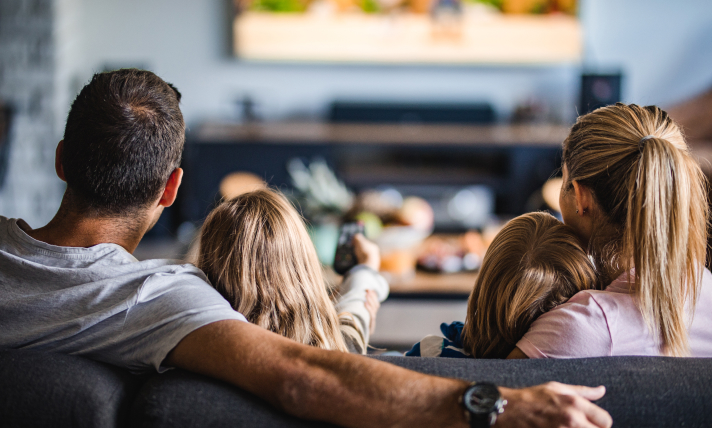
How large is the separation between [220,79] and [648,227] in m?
3.70

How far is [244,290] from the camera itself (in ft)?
3.11

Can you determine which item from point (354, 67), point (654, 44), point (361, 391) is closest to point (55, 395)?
point (361, 391)

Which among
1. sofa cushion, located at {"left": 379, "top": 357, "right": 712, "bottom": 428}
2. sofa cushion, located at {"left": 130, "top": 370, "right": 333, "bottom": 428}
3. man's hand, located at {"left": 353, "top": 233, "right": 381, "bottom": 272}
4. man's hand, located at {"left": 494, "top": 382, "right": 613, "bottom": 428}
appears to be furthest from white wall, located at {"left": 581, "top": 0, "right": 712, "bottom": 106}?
sofa cushion, located at {"left": 130, "top": 370, "right": 333, "bottom": 428}

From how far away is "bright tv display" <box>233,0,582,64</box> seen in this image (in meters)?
3.97

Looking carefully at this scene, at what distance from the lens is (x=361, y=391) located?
2.28 feet

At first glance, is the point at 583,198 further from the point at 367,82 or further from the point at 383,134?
the point at 367,82

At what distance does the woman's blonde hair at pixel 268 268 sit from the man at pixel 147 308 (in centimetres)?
7

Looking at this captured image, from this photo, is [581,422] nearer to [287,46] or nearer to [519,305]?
[519,305]

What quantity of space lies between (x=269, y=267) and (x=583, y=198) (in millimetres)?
534

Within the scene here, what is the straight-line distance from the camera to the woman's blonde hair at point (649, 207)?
872 mm

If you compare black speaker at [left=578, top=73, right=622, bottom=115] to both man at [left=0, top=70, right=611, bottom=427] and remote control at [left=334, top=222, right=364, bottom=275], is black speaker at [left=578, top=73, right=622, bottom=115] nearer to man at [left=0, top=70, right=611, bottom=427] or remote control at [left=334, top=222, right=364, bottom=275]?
remote control at [left=334, top=222, right=364, bottom=275]

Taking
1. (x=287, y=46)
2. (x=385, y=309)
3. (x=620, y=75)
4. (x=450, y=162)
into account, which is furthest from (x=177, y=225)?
(x=620, y=75)

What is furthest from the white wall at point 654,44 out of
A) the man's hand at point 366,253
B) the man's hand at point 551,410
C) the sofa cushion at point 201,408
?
the sofa cushion at point 201,408

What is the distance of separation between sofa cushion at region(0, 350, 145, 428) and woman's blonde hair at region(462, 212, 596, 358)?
1.83ft
